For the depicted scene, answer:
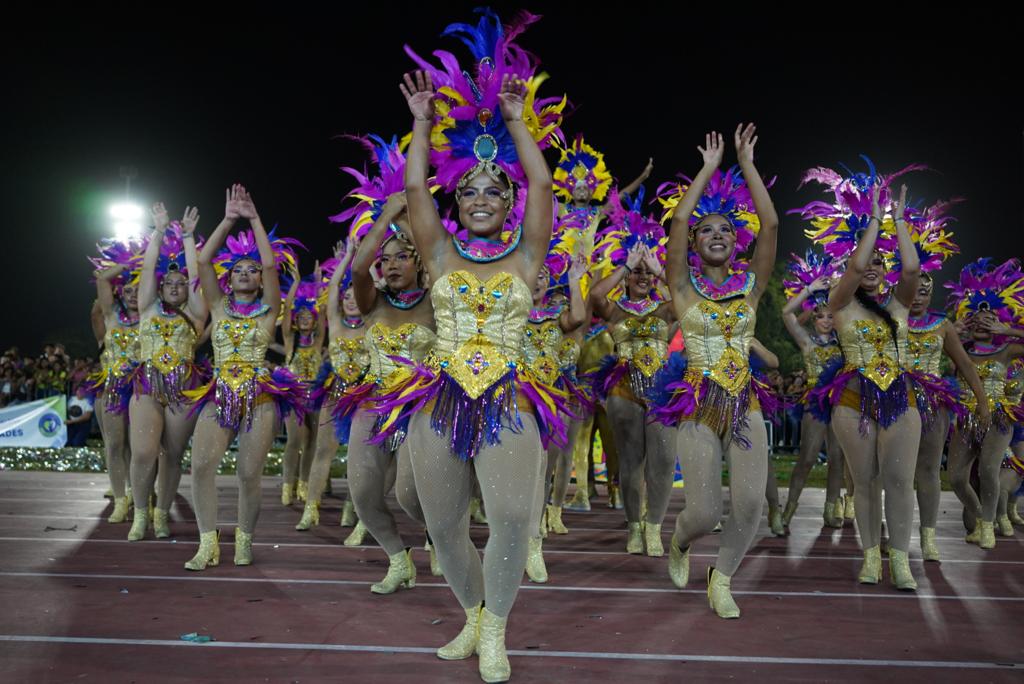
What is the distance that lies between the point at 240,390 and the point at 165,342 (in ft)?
4.96

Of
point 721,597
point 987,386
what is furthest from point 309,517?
point 987,386

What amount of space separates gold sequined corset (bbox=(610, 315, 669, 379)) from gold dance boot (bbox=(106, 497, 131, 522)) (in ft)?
15.1

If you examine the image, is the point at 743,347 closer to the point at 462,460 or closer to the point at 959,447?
the point at 462,460

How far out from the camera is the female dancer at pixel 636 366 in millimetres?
6672

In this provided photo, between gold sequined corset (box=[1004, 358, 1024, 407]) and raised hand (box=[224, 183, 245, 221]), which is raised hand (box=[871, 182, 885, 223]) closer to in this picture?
gold sequined corset (box=[1004, 358, 1024, 407])

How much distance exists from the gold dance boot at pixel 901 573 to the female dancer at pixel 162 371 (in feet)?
15.9

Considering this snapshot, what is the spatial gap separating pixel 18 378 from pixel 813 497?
12.1 m

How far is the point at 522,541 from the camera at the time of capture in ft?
11.9

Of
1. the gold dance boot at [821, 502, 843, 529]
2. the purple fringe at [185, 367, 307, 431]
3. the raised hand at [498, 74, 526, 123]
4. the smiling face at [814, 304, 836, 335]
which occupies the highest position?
the raised hand at [498, 74, 526, 123]

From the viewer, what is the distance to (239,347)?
6191 mm

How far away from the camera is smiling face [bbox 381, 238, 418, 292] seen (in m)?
5.39

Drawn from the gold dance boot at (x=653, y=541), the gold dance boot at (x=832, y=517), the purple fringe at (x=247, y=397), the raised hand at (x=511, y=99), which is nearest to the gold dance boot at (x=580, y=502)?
the gold dance boot at (x=832, y=517)

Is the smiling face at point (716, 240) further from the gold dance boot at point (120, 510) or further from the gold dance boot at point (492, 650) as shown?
the gold dance boot at point (120, 510)

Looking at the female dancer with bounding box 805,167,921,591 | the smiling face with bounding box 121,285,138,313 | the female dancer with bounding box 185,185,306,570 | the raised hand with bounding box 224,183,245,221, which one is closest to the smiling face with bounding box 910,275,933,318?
the female dancer with bounding box 805,167,921,591
